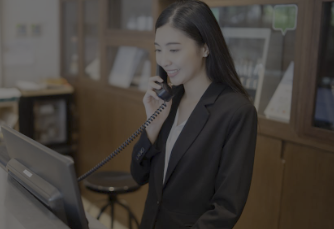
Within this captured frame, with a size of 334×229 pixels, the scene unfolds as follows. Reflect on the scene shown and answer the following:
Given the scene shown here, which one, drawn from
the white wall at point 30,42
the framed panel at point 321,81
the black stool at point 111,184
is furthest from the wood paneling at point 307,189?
the white wall at point 30,42

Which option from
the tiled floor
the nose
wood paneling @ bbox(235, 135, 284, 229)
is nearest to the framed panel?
wood paneling @ bbox(235, 135, 284, 229)

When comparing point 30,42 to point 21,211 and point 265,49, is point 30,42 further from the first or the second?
point 21,211

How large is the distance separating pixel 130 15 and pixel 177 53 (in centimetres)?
181

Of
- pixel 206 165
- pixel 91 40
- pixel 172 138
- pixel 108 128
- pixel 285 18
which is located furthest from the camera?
pixel 91 40

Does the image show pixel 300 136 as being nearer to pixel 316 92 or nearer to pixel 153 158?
pixel 316 92

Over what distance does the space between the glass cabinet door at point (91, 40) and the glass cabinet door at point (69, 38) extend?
0.79 feet

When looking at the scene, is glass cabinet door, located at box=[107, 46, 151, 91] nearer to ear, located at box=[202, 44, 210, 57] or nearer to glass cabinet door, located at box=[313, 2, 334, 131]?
glass cabinet door, located at box=[313, 2, 334, 131]

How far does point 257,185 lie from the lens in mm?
2160

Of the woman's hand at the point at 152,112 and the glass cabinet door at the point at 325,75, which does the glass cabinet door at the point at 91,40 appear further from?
the glass cabinet door at the point at 325,75

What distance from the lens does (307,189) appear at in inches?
75.9

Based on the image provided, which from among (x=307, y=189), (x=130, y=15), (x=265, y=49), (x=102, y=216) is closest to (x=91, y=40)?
(x=130, y=15)

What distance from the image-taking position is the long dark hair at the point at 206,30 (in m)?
1.42

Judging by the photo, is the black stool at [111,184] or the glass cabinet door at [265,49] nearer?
the glass cabinet door at [265,49]

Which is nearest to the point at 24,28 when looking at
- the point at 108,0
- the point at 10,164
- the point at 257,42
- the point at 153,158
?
the point at 108,0
